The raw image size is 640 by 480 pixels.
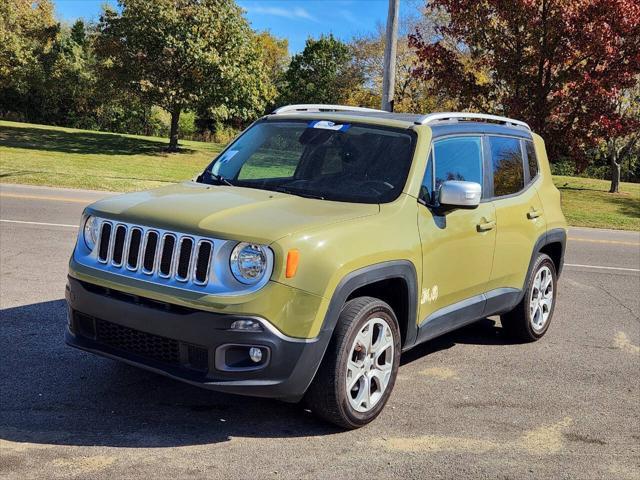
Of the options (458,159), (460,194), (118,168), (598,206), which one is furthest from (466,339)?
(118,168)

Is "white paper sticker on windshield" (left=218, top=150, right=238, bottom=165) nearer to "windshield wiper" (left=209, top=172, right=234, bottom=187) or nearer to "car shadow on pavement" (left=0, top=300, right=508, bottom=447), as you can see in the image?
"windshield wiper" (left=209, top=172, right=234, bottom=187)

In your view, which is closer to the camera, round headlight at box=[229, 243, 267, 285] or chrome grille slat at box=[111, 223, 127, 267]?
round headlight at box=[229, 243, 267, 285]

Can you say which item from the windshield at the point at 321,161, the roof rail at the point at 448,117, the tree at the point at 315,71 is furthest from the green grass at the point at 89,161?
the tree at the point at 315,71

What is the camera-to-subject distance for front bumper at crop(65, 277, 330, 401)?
3.68 m

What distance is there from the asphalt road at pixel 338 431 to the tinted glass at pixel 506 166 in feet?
4.66

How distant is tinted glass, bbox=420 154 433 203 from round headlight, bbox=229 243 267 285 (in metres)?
1.44

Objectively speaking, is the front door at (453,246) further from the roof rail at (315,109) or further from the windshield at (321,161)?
the roof rail at (315,109)

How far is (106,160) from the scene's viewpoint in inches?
1007

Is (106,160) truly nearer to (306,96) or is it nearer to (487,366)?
(487,366)

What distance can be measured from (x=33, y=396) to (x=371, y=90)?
38.1 meters

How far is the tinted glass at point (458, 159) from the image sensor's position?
4992mm

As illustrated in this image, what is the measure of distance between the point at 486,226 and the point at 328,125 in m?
1.40

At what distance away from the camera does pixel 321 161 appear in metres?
4.99

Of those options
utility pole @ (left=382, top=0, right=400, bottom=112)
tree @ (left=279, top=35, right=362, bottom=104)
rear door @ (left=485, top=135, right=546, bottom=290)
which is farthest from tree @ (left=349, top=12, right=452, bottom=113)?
rear door @ (left=485, top=135, right=546, bottom=290)
